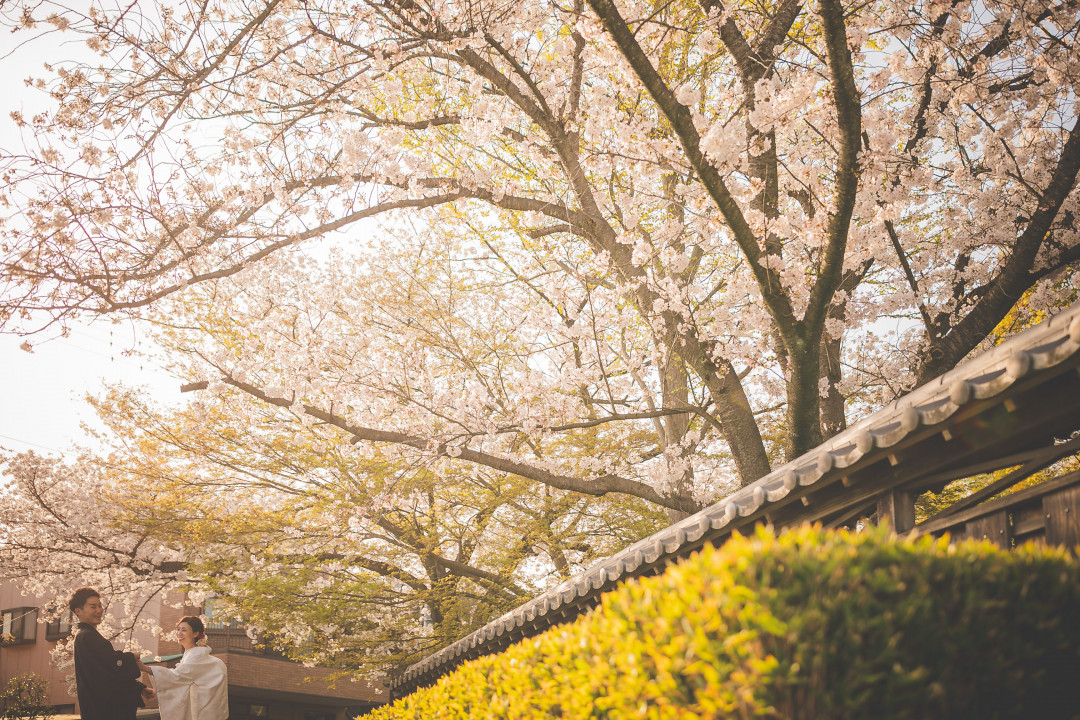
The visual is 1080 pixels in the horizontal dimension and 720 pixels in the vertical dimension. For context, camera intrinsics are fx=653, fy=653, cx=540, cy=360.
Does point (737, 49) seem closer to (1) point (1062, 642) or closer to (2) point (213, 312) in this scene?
(1) point (1062, 642)

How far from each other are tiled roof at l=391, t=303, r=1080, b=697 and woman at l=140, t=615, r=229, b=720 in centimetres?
286

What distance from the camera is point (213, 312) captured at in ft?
38.9

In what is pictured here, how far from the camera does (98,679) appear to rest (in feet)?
19.1

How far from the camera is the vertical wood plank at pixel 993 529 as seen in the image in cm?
308

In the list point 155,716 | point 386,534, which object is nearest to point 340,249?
point 386,534

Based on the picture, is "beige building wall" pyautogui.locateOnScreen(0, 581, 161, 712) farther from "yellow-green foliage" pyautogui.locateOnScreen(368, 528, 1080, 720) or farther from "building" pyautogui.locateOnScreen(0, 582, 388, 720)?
"yellow-green foliage" pyautogui.locateOnScreen(368, 528, 1080, 720)

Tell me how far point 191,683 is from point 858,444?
20.6ft

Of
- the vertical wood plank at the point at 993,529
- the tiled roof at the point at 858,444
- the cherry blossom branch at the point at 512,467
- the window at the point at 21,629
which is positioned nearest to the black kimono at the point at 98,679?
the cherry blossom branch at the point at 512,467

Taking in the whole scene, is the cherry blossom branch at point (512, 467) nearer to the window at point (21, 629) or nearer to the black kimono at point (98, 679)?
the black kimono at point (98, 679)

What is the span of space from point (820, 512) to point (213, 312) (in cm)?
1119

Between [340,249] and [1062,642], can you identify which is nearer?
[1062,642]

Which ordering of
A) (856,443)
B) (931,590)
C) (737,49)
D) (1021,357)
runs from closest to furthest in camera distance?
(931,590)
(1021,357)
(856,443)
(737,49)

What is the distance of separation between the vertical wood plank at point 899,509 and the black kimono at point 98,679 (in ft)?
21.1

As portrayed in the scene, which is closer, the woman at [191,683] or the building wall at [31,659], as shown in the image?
the woman at [191,683]
